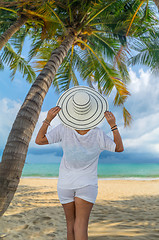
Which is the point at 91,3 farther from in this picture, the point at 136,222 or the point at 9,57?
the point at 136,222

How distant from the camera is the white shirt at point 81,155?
155 centimetres

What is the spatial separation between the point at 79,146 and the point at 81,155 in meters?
0.08

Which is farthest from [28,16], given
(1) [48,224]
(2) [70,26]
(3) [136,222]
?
(3) [136,222]

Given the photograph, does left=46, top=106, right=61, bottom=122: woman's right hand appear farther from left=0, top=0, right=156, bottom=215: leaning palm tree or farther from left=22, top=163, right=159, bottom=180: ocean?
left=22, top=163, right=159, bottom=180: ocean

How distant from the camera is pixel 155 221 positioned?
173 inches

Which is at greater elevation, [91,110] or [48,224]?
[91,110]

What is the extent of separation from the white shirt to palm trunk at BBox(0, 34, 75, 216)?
1.60 metres

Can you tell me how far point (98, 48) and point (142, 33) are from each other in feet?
8.53

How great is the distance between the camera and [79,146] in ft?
5.24

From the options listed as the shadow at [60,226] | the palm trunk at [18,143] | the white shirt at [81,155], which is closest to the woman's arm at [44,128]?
the white shirt at [81,155]

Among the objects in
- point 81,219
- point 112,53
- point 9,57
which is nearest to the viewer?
point 81,219

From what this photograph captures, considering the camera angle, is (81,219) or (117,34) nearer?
(81,219)

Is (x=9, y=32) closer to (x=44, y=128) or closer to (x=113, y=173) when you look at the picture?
(x=44, y=128)

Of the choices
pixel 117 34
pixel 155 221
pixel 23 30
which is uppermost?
pixel 23 30
